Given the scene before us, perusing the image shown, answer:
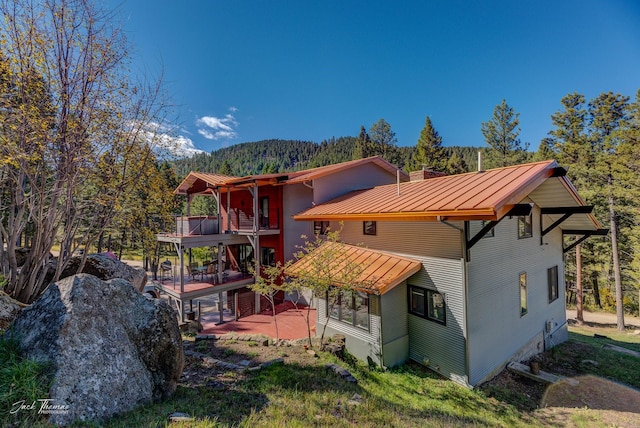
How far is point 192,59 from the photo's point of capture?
9102 mm

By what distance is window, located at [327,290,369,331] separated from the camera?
917 centimetres

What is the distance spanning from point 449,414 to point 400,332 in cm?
313

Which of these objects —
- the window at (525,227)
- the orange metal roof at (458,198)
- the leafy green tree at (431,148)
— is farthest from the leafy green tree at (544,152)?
the orange metal roof at (458,198)

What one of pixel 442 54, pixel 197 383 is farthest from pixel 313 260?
pixel 442 54

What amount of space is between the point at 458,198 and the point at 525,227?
16.6 ft

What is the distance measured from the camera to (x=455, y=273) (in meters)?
8.12

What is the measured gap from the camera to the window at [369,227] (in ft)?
36.3

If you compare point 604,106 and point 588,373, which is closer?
point 588,373

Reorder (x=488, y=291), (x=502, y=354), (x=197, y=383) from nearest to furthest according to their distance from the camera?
1. (x=197, y=383)
2. (x=488, y=291)
3. (x=502, y=354)

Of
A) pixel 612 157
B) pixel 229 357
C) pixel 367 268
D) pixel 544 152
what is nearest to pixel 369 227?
pixel 367 268

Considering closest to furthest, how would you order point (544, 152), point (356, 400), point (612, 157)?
point (356, 400), point (612, 157), point (544, 152)

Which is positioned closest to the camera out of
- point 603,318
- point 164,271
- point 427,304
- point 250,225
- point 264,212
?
point 427,304

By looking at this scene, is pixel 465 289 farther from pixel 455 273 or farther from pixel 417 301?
pixel 417 301

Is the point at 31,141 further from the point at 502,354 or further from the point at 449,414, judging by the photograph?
the point at 502,354
